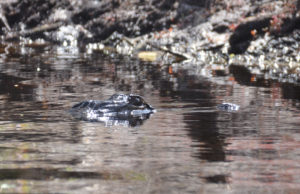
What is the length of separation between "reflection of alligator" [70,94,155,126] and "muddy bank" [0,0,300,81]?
9322 mm

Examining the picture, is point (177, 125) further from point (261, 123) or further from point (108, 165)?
point (108, 165)

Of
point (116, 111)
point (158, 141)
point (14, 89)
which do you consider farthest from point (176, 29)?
point (158, 141)

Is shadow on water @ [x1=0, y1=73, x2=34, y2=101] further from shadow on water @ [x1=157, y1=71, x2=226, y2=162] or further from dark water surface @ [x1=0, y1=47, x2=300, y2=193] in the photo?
shadow on water @ [x1=157, y1=71, x2=226, y2=162]

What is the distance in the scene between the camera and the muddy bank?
30278mm

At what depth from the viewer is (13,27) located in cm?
4291

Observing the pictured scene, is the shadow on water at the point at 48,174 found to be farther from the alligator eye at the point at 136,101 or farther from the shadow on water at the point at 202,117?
the alligator eye at the point at 136,101

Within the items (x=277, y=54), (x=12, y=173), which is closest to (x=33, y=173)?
(x=12, y=173)

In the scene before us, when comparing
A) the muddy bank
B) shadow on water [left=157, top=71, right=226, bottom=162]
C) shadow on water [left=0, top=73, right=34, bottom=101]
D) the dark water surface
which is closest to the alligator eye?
the dark water surface

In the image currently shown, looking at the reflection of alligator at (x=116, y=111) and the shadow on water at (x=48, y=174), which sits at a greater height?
the reflection of alligator at (x=116, y=111)

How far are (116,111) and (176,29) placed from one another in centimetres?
2483

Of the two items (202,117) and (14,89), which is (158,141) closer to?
(202,117)

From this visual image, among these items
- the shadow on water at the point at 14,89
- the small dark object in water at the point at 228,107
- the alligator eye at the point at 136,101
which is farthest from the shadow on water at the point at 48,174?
the shadow on water at the point at 14,89

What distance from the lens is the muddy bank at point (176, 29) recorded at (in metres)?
30.3

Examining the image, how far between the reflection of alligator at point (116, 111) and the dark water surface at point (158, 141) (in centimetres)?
25
